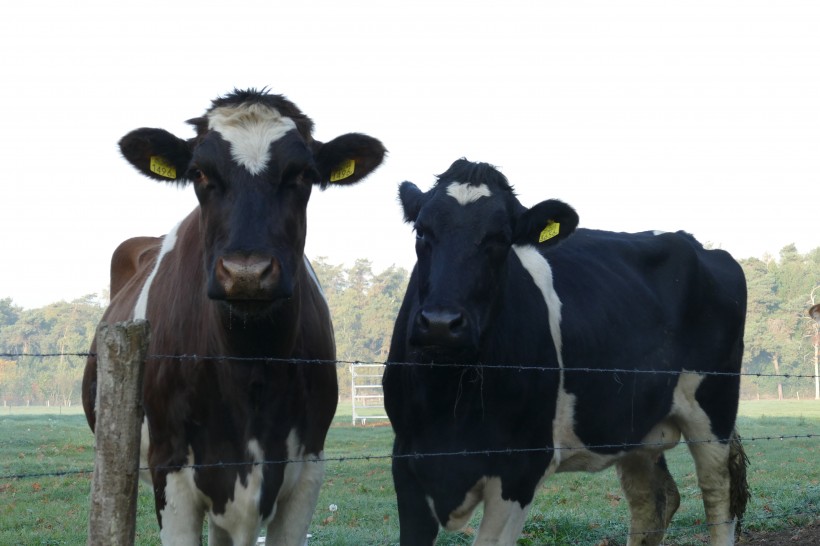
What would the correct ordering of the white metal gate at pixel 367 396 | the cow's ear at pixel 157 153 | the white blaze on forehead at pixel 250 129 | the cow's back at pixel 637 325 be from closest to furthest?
the white blaze on forehead at pixel 250 129 < the cow's ear at pixel 157 153 < the cow's back at pixel 637 325 < the white metal gate at pixel 367 396

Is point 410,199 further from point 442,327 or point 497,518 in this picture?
point 497,518

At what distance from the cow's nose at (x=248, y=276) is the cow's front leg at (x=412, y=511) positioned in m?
1.88

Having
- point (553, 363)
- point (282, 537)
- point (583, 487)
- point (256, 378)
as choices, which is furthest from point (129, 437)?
point (583, 487)

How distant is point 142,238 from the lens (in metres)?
8.98

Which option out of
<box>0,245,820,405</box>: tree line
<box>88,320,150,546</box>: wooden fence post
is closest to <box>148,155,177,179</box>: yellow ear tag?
<box>88,320,150,546</box>: wooden fence post

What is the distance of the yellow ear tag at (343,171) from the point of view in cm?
557

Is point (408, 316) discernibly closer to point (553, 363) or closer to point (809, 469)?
point (553, 363)

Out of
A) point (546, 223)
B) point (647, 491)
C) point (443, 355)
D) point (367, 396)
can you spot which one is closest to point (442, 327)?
point (443, 355)

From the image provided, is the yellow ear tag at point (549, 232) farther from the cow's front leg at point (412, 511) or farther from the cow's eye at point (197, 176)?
the cow's eye at point (197, 176)

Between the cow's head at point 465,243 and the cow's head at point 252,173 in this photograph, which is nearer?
the cow's head at point 252,173

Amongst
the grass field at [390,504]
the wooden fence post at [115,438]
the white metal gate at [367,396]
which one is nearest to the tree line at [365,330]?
the white metal gate at [367,396]

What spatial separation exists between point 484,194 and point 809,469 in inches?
505

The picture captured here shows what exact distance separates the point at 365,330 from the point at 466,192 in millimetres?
66227

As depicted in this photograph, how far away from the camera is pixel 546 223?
6.19 metres
